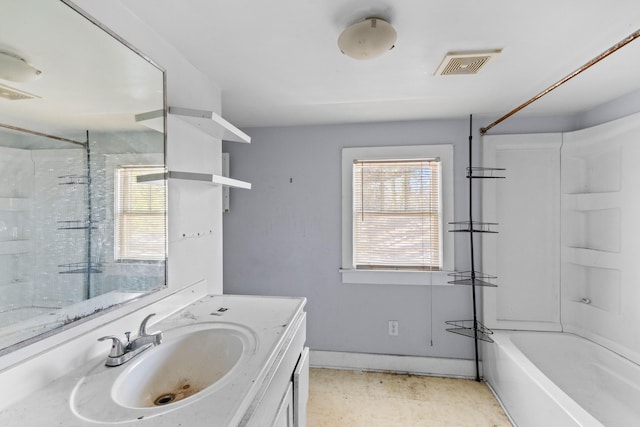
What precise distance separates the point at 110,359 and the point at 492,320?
264 centimetres

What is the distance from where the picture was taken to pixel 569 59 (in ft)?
5.17

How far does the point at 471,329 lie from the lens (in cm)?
249

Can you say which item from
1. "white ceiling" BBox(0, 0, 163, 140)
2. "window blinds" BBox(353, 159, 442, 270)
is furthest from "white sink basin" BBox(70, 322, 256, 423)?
"window blinds" BBox(353, 159, 442, 270)

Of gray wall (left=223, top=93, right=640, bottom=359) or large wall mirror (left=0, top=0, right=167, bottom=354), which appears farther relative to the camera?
gray wall (left=223, top=93, right=640, bottom=359)

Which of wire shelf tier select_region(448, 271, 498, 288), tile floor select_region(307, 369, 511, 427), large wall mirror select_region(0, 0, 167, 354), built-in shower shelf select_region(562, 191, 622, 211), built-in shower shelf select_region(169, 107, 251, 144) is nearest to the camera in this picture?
large wall mirror select_region(0, 0, 167, 354)

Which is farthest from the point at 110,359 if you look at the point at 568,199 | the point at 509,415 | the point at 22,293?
the point at 568,199

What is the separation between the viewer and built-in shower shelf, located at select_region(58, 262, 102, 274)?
975mm

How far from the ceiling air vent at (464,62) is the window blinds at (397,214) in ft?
3.21

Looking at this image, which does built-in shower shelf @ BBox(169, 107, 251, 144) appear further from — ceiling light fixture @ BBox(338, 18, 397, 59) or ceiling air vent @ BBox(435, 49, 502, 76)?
ceiling air vent @ BBox(435, 49, 502, 76)

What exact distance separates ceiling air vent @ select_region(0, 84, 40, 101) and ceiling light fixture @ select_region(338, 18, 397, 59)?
1.09 meters

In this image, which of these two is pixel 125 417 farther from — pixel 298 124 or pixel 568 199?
pixel 568 199

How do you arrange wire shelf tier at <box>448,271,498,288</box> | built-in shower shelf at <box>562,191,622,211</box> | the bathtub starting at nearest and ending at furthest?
the bathtub < built-in shower shelf at <box>562,191,622,211</box> < wire shelf tier at <box>448,271,498,288</box>

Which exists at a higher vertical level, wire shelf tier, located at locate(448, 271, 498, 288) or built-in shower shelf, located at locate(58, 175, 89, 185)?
built-in shower shelf, located at locate(58, 175, 89, 185)

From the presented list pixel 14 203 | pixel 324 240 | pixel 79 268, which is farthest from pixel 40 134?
pixel 324 240
